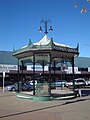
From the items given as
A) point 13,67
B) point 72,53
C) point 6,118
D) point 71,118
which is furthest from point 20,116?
point 13,67

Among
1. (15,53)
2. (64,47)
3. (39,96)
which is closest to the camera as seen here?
(39,96)

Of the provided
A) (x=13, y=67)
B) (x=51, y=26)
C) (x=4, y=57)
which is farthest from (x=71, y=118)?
(x=4, y=57)

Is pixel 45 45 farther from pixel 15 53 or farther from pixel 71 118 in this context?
pixel 71 118

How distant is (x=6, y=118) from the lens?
12.5 metres

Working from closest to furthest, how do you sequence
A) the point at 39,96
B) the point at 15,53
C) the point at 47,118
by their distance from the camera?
1. the point at 47,118
2. the point at 39,96
3. the point at 15,53

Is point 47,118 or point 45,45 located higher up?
point 45,45

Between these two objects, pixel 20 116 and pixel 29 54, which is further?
pixel 29 54

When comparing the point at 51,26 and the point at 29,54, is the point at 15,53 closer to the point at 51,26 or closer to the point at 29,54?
the point at 29,54

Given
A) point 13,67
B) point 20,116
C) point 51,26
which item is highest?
point 51,26

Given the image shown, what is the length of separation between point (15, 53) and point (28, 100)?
204 inches

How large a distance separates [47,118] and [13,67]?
37.2 meters

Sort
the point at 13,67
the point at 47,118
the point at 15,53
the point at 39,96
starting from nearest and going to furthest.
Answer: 1. the point at 47,118
2. the point at 39,96
3. the point at 15,53
4. the point at 13,67

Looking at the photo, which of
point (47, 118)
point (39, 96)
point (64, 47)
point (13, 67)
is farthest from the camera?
point (13, 67)

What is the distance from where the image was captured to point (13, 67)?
49.2 metres
